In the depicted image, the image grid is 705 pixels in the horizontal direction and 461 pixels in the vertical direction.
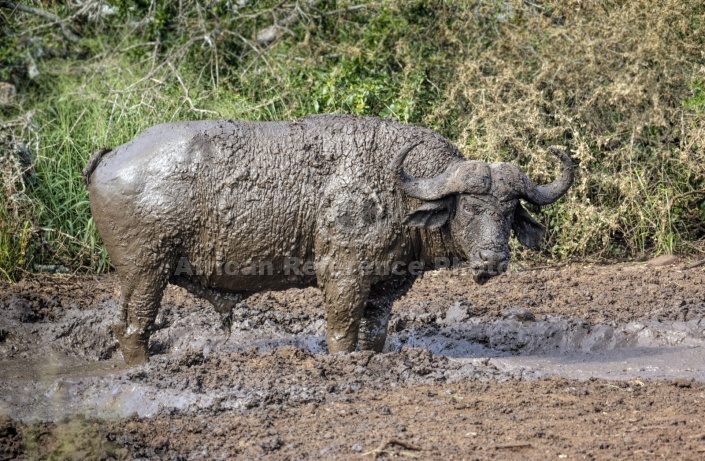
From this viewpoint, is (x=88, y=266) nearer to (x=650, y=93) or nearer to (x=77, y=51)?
(x=77, y=51)

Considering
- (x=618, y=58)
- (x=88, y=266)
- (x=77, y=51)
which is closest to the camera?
(x=88, y=266)

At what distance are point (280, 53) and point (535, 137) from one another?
356cm

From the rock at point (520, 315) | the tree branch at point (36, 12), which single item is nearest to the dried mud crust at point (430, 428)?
the rock at point (520, 315)

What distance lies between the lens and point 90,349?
24.2ft

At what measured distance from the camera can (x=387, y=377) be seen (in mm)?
5699

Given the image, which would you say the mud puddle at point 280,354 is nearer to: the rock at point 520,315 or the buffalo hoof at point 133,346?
the rock at point 520,315

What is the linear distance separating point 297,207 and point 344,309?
29.9 inches

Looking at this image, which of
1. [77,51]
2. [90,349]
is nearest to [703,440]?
[90,349]

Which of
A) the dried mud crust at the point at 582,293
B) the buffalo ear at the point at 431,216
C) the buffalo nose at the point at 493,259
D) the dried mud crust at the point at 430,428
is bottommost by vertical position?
the dried mud crust at the point at 430,428

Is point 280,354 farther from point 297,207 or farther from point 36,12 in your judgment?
point 36,12

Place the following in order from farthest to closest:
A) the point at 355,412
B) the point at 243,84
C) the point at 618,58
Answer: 1. the point at 243,84
2. the point at 618,58
3. the point at 355,412

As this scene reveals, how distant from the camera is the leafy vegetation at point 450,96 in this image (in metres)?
9.54

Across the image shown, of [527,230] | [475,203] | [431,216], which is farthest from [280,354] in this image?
[527,230]

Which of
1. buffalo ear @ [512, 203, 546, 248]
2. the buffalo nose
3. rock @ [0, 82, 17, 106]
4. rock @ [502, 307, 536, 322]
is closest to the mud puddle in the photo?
rock @ [502, 307, 536, 322]
